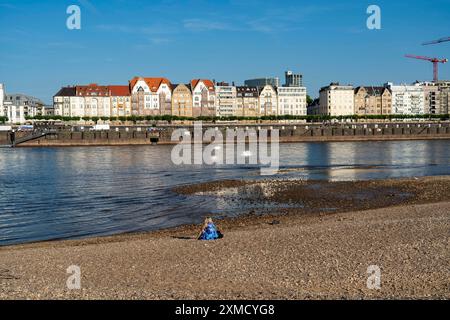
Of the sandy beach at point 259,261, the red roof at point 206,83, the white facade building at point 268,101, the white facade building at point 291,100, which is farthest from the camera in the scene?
the white facade building at point 291,100

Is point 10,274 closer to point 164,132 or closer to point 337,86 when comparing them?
point 164,132

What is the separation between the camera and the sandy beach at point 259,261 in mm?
10953

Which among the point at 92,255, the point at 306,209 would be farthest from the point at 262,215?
the point at 92,255

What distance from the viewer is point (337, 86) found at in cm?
19988

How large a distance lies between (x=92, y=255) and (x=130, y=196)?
636 inches

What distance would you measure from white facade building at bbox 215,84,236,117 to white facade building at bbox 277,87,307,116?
1783 centimetres

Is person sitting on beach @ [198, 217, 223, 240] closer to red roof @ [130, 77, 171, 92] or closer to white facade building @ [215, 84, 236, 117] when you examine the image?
red roof @ [130, 77, 171, 92]

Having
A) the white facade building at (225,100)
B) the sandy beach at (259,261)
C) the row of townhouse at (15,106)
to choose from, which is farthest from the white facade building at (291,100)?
the sandy beach at (259,261)

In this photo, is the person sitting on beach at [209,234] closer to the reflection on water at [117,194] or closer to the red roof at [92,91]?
the reflection on water at [117,194]

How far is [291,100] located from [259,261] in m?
183

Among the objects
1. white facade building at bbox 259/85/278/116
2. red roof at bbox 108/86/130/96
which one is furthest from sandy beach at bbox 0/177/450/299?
white facade building at bbox 259/85/278/116

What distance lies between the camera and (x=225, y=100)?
18188 cm

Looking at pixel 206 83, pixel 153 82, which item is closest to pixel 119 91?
pixel 153 82

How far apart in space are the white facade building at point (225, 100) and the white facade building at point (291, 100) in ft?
58.5
